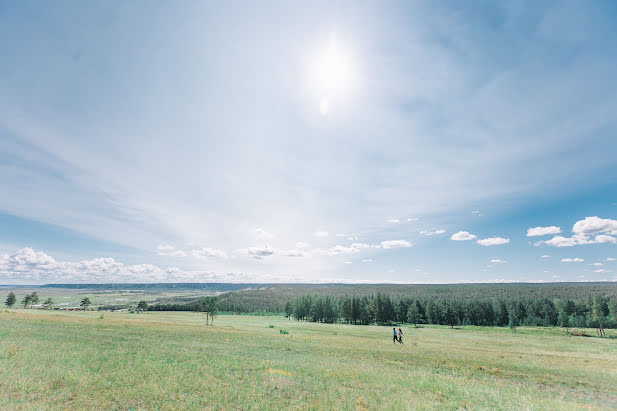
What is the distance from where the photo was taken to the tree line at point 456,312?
118m

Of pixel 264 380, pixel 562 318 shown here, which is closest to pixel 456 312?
pixel 562 318

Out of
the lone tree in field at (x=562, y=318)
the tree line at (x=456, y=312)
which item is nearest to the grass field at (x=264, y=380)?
the tree line at (x=456, y=312)

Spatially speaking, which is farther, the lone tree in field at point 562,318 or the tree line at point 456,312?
the lone tree in field at point 562,318

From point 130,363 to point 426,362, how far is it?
23.6 m

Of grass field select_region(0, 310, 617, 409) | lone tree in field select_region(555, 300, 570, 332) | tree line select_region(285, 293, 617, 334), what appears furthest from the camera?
lone tree in field select_region(555, 300, 570, 332)

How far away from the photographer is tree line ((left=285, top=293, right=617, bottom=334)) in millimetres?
118375

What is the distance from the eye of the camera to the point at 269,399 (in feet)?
42.9

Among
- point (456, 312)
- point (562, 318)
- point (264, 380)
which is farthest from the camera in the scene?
point (456, 312)

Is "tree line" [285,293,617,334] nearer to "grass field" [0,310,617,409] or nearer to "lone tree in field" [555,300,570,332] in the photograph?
"lone tree in field" [555,300,570,332]

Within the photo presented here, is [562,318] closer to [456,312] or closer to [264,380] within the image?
[456,312]

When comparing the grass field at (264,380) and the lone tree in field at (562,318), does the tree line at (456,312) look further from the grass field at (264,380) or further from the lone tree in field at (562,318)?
the grass field at (264,380)

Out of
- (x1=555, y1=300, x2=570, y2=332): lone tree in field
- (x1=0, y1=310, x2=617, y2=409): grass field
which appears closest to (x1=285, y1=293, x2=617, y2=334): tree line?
(x1=555, y1=300, x2=570, y2=332): lone tree in field

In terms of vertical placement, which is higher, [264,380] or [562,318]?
[264,380]

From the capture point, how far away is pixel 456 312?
11994 cm
